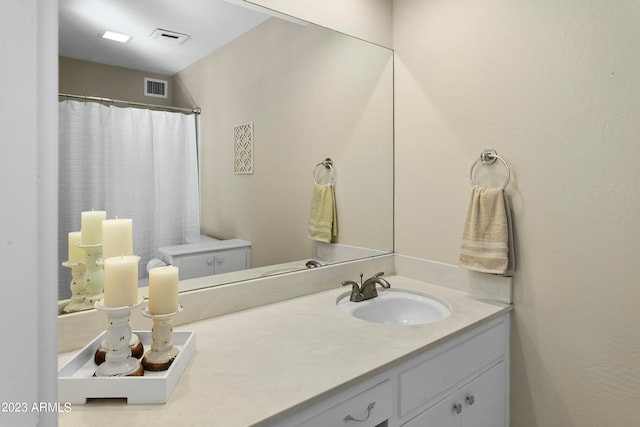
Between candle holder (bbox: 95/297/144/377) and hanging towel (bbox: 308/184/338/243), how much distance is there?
96cm

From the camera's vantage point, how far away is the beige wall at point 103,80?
1.12 m

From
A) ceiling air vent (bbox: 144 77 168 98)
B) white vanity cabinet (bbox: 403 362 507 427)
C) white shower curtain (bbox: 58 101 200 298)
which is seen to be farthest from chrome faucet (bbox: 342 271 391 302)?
ceiling air vent (bbox: 144 77 168 98)

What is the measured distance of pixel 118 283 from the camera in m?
0.85

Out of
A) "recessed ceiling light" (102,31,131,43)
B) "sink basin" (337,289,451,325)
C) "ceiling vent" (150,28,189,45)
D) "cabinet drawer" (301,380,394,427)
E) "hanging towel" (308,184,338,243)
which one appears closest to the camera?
"cabinet drawer" (301,380,394,427)

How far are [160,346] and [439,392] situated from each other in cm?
87

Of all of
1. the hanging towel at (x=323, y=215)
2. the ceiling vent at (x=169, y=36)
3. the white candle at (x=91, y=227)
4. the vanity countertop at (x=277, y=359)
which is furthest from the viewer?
the hanging towel at (x=323, y=215)

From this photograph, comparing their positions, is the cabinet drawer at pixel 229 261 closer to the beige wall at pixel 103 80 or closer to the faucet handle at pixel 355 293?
the faucet handle at pixel 355 293

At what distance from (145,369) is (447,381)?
36.7 inches

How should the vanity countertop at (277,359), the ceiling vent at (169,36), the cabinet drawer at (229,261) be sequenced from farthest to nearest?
1. the cabinet drawer at (229,261)
2. the ceiling vent at (169,36)
3. the vanity countertop at (277,359)

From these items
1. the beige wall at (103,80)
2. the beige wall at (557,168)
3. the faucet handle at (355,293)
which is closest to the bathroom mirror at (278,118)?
the beige wall at (103,80)

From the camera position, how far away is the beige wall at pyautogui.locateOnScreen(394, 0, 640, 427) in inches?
48.3

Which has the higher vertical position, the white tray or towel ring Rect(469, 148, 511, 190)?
towel ring Rect(469, 148, 511, 190)

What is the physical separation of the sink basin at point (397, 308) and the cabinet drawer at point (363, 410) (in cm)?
48

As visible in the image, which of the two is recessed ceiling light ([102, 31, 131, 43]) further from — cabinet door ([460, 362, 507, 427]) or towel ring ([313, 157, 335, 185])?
cabinet door ([460, 362, 507, 427])
